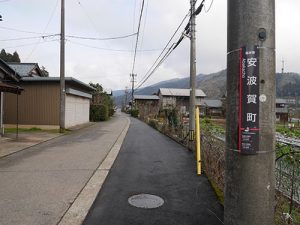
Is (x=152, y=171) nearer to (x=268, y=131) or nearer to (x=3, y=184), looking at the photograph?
(x=3, y=184)

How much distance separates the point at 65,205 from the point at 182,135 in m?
10.9

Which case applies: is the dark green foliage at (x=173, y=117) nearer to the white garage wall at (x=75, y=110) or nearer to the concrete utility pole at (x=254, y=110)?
the white garage wall at (x=75, y=110)

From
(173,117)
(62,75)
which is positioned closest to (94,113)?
(62,75)

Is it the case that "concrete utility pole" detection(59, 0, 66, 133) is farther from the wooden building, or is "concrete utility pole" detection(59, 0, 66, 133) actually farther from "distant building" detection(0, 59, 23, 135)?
"distant building" detection(0, 59, 23, 135)

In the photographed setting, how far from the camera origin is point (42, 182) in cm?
758

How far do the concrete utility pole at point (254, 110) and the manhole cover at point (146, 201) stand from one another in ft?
10.5

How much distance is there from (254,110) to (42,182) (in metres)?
6.15

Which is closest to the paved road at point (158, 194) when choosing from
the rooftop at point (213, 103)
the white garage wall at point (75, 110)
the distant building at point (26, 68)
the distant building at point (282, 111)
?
the white garage wall at point (75, 110)

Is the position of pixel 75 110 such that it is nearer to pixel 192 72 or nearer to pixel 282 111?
pixel 192 72

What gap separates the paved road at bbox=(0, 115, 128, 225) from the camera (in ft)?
17.6

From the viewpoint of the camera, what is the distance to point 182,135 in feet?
53.4

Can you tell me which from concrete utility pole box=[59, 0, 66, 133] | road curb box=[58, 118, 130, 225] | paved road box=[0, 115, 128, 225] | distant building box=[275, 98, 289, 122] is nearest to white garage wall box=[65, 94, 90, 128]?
concrete utility pole box=[59, 0, 66, 133]

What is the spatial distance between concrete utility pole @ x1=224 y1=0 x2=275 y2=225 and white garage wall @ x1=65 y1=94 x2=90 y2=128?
79.1 ft

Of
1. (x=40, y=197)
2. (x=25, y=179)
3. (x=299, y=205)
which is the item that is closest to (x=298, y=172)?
(x=299, y=205)
